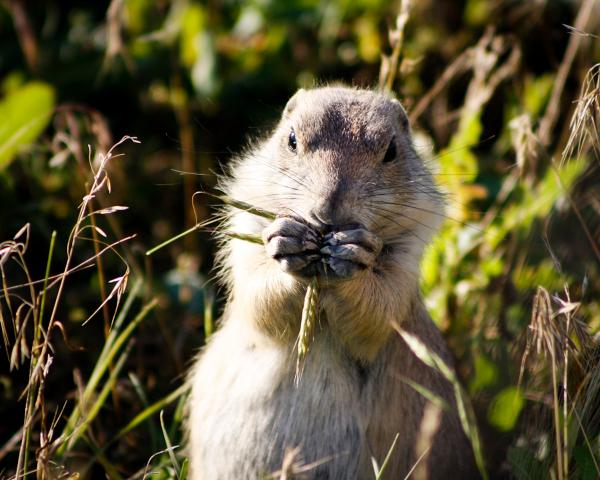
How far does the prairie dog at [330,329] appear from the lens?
3242 millimetres

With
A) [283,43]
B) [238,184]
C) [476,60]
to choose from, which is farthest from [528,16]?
[238,184]

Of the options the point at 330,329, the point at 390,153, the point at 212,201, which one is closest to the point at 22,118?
the point at 212,201

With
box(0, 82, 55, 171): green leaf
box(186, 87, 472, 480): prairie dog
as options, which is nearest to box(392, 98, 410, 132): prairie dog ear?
box(186, 87, 472, 480): prairie dog

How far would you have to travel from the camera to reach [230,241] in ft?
12.4

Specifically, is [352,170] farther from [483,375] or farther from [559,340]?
[483,375]

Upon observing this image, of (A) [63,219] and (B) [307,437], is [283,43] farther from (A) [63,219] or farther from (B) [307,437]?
(B) [307,437]

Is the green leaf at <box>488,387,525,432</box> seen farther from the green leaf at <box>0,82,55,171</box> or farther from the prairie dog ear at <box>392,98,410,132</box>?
the green leaf at <box>0,82,55,171</box>

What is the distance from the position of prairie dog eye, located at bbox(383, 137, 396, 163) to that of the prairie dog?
1cm

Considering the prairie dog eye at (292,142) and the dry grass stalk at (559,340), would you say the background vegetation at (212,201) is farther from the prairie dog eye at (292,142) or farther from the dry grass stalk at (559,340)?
the prairie dog eye at (292,142)

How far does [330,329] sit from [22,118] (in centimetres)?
236

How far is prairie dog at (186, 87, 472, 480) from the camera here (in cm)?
324

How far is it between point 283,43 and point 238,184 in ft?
8.63

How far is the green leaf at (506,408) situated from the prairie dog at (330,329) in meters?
0.18

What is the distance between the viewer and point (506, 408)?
11.9ft
